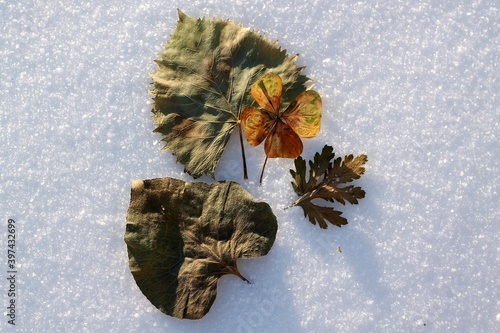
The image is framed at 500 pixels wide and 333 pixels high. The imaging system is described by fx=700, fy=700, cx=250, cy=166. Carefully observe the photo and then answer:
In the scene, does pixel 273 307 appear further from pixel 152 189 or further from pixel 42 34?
pixel 42 34

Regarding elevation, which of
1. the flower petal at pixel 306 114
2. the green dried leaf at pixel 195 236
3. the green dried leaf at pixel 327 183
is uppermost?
the flower petal at pixel 306 114

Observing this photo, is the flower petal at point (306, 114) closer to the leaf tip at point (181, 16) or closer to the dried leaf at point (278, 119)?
the dried leaf at point (278, 119)

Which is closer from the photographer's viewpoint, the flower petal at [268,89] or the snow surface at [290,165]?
the flower petal at [268,89]

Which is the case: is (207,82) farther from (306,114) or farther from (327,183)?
(327,183)

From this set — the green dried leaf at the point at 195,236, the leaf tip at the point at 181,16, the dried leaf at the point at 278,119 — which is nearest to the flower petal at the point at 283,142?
the dried leaf at the point at 278,119

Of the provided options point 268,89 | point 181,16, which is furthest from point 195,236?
point 181,16

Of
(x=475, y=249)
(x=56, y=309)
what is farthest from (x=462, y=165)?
(x=56, y=309)

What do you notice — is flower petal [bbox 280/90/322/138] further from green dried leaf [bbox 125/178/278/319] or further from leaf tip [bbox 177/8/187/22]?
leaf tip [bbox 177/8/187/22]
